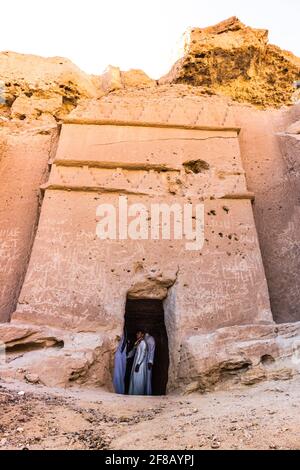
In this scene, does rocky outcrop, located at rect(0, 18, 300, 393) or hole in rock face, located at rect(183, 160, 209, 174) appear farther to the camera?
hole in rock face, located at rect(183, 160, 209, 174)

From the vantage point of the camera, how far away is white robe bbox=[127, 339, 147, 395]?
6.70 metres

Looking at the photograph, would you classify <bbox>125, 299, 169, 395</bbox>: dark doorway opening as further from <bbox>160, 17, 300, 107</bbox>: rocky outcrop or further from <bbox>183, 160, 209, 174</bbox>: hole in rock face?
<bbox>160, 17, 300, 107</bbox>: rocky outcrop

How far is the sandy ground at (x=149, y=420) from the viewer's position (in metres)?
2.70

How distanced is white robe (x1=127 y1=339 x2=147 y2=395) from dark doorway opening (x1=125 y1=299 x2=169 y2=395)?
0.53 m

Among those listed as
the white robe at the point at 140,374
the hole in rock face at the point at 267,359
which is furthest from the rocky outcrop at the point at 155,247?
the white robe at the point at 140,374

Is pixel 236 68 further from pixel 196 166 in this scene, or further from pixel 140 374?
pixel 140 374

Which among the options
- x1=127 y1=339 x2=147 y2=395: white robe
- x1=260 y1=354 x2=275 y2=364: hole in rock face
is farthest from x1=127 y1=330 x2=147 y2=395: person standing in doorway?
x1=260 y1=354 x2=275 y2=364: hole in rock face

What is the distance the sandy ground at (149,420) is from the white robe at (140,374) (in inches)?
90.0

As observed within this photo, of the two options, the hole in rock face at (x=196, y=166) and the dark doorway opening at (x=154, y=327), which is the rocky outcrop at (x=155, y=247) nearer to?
the hole in rock face at (x=196, y=166)

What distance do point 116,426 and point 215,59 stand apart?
1041 centimetres

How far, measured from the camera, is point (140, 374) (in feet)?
22.4

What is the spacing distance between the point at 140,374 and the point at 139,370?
0.07 m

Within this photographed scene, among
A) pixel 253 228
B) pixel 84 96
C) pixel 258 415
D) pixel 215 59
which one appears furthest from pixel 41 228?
pixel 215 59

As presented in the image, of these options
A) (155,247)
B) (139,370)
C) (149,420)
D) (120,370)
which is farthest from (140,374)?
(149,420)
